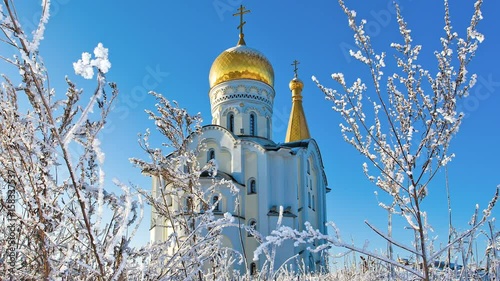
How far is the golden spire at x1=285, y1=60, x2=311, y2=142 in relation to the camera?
26.7m

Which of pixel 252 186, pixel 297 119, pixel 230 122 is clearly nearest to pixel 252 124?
pixel 230 122

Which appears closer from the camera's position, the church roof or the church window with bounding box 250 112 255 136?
the church window with bounding box 250 112 255 136

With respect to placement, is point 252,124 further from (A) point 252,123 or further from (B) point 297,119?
(B) point 297,119

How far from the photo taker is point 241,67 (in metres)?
24.0

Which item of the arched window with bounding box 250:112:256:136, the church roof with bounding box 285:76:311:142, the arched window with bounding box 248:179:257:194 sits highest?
the church roof with bounding box 285:76:311:142

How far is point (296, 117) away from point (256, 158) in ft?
22.9

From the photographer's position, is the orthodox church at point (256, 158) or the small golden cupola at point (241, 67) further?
the small golden cupola at point (241, 67)

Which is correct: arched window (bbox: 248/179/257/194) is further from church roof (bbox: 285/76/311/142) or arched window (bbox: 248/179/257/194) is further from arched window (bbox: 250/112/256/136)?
church roof (bbox: 285/76/311/142)

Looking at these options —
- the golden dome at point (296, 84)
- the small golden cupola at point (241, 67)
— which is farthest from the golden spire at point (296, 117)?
the small golden cupola at point (241, 67)

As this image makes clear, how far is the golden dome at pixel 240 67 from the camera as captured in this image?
943 inches

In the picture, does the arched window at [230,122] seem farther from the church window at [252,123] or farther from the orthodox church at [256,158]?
the church window at [252,123]

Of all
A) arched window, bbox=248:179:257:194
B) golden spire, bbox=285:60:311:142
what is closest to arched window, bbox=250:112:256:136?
arched window, bbox=248:179:257:194

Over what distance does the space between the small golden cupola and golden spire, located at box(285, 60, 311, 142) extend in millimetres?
3089

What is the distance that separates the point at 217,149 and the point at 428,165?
63.5 ft
